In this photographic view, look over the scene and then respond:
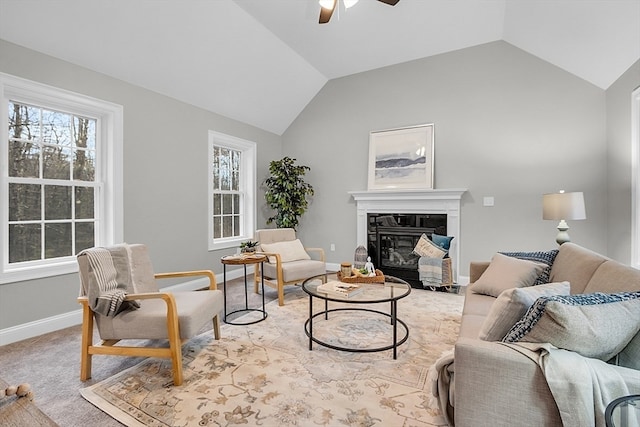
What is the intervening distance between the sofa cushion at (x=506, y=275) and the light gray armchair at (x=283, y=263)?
6.23ft

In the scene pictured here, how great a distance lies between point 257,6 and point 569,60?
12.2 feet

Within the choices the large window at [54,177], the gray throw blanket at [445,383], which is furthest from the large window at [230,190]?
the gray throw blanket at [445,383]

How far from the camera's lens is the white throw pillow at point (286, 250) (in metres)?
4.13

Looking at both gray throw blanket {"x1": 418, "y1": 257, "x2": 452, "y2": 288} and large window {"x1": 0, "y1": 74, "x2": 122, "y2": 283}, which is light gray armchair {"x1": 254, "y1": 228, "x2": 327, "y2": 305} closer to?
gray throw blanket {"x1": 418, "y1": 257, "x2": 452, "y2": 288}

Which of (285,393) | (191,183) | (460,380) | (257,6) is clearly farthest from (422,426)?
(257,6)

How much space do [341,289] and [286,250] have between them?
5.96 feet

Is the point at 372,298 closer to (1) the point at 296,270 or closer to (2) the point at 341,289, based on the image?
(2) the point at 341,289

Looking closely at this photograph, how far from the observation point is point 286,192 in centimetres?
542

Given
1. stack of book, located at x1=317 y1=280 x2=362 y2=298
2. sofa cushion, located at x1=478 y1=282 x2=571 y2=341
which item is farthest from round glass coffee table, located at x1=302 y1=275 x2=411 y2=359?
sofa cushion, located at x1=478 y1=282 x2=571 y2=341

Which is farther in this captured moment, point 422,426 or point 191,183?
point 191,183

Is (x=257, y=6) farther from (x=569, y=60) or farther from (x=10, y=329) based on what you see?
(x=10, y=329)

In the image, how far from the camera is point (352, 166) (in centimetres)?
548

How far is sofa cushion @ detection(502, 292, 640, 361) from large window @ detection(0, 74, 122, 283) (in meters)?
3.78

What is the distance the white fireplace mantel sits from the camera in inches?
182
